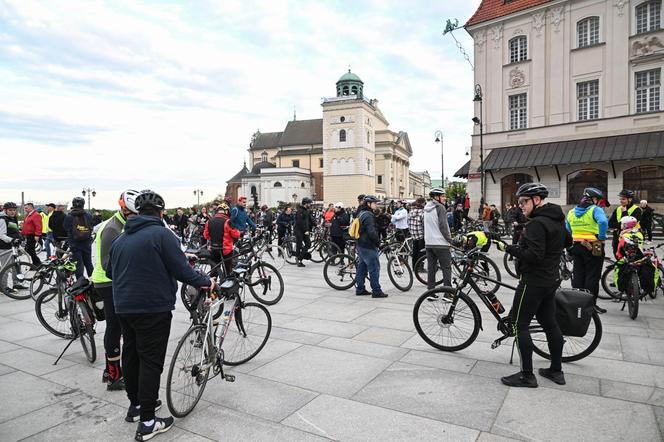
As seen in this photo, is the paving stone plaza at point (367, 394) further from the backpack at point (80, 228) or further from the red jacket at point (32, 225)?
the red jacket at point (32, 225)

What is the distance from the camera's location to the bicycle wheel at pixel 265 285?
27.6 feet

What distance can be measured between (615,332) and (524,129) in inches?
855

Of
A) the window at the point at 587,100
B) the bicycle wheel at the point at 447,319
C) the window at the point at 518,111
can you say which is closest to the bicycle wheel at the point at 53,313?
the bicycle wheel at the point at 447,319

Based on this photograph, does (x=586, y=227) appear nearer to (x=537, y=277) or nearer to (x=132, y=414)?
(x=537, y=277)

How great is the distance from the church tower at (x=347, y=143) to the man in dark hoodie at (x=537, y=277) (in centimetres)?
7640

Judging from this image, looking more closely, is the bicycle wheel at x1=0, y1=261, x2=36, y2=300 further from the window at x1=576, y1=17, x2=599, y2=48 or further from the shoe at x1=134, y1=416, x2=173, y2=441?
the window at x1=576, y1=17, x2=599, y2=48

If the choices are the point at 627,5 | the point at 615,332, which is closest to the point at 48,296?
the point at 615,332

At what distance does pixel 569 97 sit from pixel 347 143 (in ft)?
193

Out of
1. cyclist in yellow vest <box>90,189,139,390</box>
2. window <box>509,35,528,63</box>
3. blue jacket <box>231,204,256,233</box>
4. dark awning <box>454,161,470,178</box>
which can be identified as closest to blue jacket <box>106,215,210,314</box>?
cyclist in yellow vest <box>90,189,139,390</box>

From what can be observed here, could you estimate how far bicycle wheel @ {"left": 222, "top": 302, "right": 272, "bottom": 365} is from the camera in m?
5.17

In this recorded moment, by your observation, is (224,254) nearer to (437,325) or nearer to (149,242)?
(437,325)

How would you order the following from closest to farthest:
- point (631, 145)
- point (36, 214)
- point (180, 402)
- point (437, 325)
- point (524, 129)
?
point (180, 402) < point (437, 325) < point (36, 214) < point (631, 145) < point (524, 129)

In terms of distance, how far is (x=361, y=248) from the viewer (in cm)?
876

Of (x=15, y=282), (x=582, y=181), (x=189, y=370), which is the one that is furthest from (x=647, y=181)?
(x=15, y=282)
